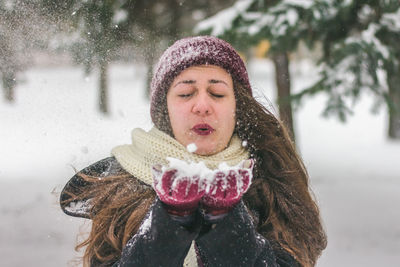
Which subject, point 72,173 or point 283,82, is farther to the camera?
point 283,82

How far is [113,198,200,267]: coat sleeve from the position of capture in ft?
3.87

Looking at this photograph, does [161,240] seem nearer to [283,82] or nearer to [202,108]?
[202,108]

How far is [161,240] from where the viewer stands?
1.20 m

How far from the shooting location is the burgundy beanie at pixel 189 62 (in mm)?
1600

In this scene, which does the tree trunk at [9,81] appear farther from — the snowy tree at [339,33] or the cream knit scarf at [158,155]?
the snowy tree at [339,33]

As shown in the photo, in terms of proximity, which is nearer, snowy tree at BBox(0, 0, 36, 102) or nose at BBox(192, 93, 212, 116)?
nose at BBox(192, 93, 212, 116)

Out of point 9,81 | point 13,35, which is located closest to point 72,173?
point 9,81

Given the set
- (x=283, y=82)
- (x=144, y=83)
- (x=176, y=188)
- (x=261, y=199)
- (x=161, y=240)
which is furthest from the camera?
(x=283, y=82)

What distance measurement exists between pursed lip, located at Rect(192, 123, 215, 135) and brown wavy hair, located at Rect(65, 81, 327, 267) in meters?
0.15

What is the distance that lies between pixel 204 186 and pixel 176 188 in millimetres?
74

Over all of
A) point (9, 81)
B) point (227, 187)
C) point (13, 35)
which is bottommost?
point (227, 187)

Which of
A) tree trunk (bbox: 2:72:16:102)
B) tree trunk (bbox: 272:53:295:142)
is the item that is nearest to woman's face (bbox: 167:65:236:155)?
tree trunk (bbox: 2:72:16:102)

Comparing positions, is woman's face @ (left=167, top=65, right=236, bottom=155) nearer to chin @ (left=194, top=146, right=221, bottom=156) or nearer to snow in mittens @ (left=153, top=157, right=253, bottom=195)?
chin @ (left=194, top=146, right=221, bottom=156)

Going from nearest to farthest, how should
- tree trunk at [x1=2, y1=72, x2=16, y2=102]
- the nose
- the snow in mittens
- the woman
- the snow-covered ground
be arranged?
the snow in mittens → the woman → the nose → the snow-covered ground → tree trunk at [x1=2, y1=72, x2=16, y2=102]
